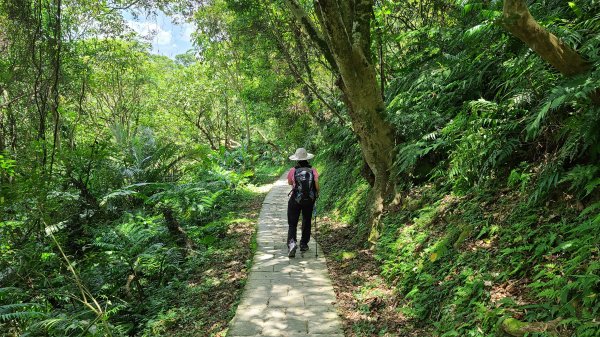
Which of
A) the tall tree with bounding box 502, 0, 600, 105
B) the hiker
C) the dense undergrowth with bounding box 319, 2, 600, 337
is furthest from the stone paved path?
the tall tree with bounding box 502, 0, 600, 105

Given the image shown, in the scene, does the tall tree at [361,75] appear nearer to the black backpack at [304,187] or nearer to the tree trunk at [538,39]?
the black backpack at [304,187]

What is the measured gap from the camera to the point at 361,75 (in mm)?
6168

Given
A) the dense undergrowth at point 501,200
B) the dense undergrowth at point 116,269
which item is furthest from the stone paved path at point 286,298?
the dense undergrowth at point 501,200

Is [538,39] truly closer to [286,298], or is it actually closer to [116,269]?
[286,298]

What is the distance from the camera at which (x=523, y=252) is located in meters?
3.35

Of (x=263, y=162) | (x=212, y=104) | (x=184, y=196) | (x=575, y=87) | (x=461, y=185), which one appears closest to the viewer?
(x=575, y=87)

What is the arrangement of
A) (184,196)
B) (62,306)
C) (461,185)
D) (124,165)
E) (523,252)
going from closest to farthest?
(523,252) < (461,185) < (62,306) < (184,196) < (124,165)

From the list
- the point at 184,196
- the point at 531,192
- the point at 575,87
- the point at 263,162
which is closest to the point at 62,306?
the point at 184,196

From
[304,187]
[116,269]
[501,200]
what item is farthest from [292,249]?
[501,200]

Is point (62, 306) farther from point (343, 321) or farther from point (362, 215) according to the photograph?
point (362, 215)

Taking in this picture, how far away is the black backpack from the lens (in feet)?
21.7

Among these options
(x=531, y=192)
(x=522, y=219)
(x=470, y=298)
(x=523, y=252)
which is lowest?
(x=470, y=298)

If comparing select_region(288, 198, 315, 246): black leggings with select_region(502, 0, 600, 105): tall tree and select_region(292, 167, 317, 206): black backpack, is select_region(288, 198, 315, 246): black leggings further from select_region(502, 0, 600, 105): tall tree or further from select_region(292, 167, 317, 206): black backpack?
select_region(502, 0, 600, 105): tall tree

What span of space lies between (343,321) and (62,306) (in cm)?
417
